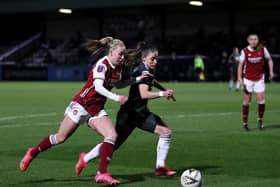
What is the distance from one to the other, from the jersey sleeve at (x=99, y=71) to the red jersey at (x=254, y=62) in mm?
8138

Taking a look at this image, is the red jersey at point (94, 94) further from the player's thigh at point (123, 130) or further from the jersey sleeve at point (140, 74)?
the player's thigh at point (123, 130)

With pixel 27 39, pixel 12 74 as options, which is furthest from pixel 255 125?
pixel 27 39

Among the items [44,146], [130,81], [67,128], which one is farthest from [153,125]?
[44,146]

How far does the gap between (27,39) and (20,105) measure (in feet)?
138

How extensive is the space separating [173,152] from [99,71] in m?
3.91

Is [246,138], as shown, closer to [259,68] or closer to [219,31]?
[259,68]

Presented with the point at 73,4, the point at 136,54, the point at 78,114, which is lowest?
the point at 78,114

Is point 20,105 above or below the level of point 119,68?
below

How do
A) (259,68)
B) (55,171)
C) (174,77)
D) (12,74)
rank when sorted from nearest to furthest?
(55,171), (259,68), (174,77), (12,74)

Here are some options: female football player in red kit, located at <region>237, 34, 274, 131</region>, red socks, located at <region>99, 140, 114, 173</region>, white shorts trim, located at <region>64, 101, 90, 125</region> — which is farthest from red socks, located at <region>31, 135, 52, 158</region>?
female football player in red kit, located at <region>237, 34, 274, 131</region>

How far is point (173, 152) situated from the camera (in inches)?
515

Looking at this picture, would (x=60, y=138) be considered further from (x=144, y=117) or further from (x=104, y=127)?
(x=144, y=117)

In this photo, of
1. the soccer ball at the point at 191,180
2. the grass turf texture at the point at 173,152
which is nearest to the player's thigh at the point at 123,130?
the grass turf texture at the point at 173,152

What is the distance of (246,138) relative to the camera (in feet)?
49.8
